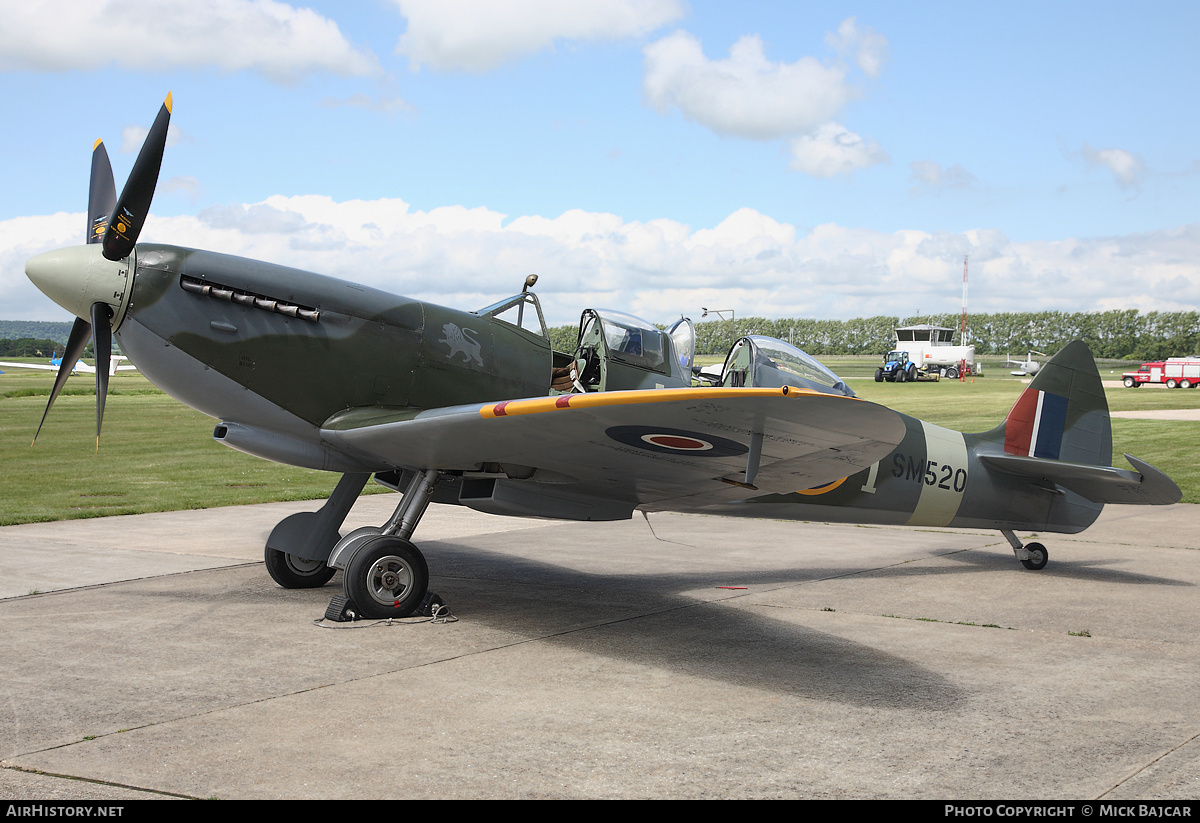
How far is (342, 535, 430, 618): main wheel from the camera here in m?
6.04

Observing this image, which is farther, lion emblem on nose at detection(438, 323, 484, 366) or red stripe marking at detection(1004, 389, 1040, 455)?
red stripe marking at detection(1004, 389, 1040, 455)

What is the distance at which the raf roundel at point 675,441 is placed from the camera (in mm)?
4773

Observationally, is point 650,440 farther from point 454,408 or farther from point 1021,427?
point 1021,427

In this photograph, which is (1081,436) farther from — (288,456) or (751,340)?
(288,456)

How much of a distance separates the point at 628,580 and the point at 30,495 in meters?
9.54

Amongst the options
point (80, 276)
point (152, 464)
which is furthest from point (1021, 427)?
point (152, 464)

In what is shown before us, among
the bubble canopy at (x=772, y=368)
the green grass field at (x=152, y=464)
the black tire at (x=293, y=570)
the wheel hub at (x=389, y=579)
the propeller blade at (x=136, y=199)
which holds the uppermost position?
the propeller blade at (x=136, y=199)

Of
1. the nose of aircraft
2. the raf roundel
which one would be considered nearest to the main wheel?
the raf roundel

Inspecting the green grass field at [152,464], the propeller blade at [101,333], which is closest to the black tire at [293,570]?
the propeller blade at [101,333]

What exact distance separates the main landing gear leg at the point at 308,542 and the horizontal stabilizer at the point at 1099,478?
18.4 feet

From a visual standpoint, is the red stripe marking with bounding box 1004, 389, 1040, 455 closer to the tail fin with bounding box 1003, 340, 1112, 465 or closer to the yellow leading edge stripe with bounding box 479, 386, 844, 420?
the tail fin with bounding box 1003, 340, 1112, 465

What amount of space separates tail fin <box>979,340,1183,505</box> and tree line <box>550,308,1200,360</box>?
123 m

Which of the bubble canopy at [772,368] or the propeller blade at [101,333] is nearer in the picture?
the propeller blade at [101,333]

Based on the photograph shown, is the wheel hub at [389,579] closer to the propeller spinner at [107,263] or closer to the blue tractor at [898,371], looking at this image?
the propeller spinner at [107,263]
